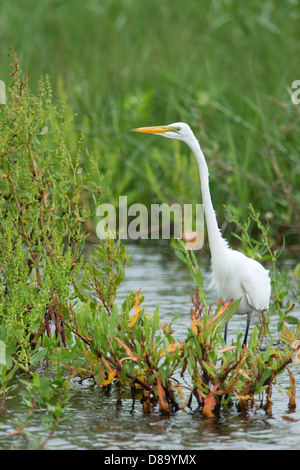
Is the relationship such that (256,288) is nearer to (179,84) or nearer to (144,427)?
(144,427)

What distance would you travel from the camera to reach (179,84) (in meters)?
9.65

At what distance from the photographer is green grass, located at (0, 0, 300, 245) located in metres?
9.27

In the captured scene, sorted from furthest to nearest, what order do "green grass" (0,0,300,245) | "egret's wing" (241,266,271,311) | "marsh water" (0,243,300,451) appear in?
"green grass" (0,0,300,245)
"egret's wing" (241,266,271,311)
"marsh water" (0,243,300,451)

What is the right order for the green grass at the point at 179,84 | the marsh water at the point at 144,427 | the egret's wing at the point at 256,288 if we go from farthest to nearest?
the green grass at the point at 179,84
the egret's wing at the point at 256,288
the marsh water at the point at 144,427

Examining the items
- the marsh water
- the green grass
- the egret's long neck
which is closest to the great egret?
the egret's long neck

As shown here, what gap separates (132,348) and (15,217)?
115 centimetres

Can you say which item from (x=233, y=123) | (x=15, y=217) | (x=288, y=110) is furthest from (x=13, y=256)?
(x=233, y=123)

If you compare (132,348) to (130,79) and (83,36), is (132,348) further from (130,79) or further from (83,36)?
(83,36)

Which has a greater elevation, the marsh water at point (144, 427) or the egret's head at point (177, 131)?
the egret's head at point (177, 131)

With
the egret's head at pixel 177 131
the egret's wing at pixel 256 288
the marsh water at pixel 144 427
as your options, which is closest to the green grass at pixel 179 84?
the egret's head at pixel 177 131

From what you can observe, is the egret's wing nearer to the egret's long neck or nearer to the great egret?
the great egret

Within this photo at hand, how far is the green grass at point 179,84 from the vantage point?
927 cm

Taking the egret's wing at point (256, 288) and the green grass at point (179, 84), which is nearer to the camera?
the egret's wing at point (256, 288)

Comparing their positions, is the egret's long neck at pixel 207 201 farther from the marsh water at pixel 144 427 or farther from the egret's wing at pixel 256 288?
the marsh water at pixel 144 427
